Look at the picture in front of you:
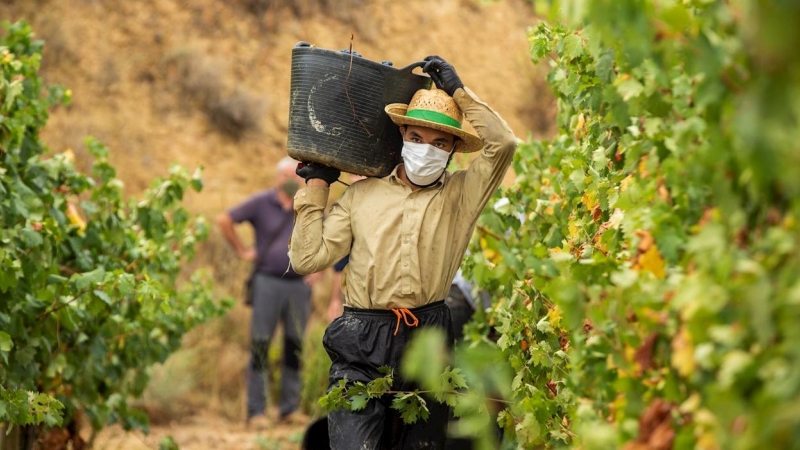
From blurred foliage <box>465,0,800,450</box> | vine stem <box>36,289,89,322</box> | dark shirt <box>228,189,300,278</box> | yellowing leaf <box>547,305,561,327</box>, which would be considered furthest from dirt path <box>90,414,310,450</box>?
blurred foliage <box>465,0,800,450</box>

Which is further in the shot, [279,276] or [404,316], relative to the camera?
[279,276]

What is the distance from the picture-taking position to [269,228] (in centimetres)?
974

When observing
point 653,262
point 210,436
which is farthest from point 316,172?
point 210,436

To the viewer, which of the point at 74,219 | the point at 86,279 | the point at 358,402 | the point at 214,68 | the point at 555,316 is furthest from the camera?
the point at 214,68

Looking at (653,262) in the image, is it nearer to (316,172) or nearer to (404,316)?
(404,316)

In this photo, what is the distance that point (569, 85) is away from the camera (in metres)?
4.51

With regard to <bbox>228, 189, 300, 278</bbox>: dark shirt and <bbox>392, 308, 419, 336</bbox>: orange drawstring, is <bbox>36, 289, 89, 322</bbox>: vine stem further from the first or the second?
<bbox>228, 189, 300, 278</bbox>: dark shirt

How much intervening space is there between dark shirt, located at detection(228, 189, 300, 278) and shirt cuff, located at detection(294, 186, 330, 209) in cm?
482

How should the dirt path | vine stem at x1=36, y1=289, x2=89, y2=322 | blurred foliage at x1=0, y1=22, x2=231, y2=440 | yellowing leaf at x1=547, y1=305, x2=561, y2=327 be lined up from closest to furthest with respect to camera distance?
yellowing leaf at x1=547, y1=305, x2=561, y2=327 < blurred foliage at x1=0, y1=22, x2=231, y2=440 < vine stem at x1=36, y1=289, x2=89, y2=322 < the dirt path

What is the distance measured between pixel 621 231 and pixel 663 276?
71 cm

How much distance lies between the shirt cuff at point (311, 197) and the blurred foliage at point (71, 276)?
830mm

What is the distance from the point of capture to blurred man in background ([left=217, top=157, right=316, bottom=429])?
970 centimetres

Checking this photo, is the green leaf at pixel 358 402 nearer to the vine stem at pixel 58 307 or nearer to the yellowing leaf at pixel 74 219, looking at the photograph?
the vine stem at pixel 58 307

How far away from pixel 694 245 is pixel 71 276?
4.06 m
